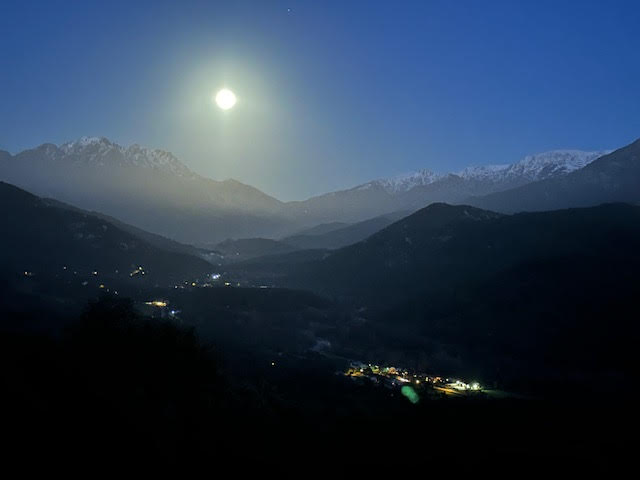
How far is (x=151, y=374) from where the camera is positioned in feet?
432

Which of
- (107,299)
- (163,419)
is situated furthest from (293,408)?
(107,299)

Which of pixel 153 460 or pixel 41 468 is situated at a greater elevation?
pixel 41 468

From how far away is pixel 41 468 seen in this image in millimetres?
65812

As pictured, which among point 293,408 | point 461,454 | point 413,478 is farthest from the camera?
point 293,408

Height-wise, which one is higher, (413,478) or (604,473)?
(413,478)

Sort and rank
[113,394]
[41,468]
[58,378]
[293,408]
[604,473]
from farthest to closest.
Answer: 1. [293,408]
2. [604,473]
3. [113,394]
4. [58,378]
5. [41,468]

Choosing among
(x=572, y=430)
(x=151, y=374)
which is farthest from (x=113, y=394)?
(x=572, y=430)

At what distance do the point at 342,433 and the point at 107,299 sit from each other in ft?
303

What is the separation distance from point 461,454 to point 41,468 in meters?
115

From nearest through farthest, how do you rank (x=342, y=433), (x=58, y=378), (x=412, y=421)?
(x=58, y=378)
(x=342, y=433)
(x=412, y=421)

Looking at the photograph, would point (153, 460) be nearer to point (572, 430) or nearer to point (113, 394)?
point (113, 394)

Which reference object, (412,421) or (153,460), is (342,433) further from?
(153,460)

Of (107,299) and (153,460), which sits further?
(107,299)

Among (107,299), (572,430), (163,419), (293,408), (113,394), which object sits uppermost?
(107,299)
